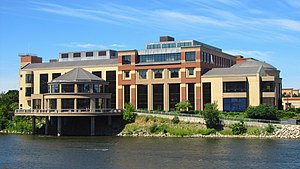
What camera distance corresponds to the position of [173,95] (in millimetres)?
115000

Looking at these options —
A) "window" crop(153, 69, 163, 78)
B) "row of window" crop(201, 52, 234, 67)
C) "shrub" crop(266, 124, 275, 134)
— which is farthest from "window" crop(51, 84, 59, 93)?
"shrub" crop(266, 124, 275, 134)

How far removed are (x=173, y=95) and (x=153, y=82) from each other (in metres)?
6.06

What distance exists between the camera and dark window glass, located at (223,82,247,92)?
10719 centimetres

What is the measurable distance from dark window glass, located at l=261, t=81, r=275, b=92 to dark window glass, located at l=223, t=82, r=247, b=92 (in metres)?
4.99

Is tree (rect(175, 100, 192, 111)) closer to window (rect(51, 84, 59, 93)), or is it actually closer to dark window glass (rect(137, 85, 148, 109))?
dark window glass (rect(137, 85, 148, 109))

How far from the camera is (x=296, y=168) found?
5234 cm

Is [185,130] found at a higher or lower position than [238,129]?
lower

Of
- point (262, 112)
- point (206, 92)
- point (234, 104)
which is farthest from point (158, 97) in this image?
point (262, 112)

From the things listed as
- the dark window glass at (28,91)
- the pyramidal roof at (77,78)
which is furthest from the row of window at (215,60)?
the dark window glass at (28,91)

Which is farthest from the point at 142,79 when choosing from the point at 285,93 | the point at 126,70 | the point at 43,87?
the point at 285,93

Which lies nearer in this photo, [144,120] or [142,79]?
[144,120]

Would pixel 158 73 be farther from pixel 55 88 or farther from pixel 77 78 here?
pixel 55 88

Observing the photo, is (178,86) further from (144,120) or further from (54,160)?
(54,160)

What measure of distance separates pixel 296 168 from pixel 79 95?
56.6 metres
